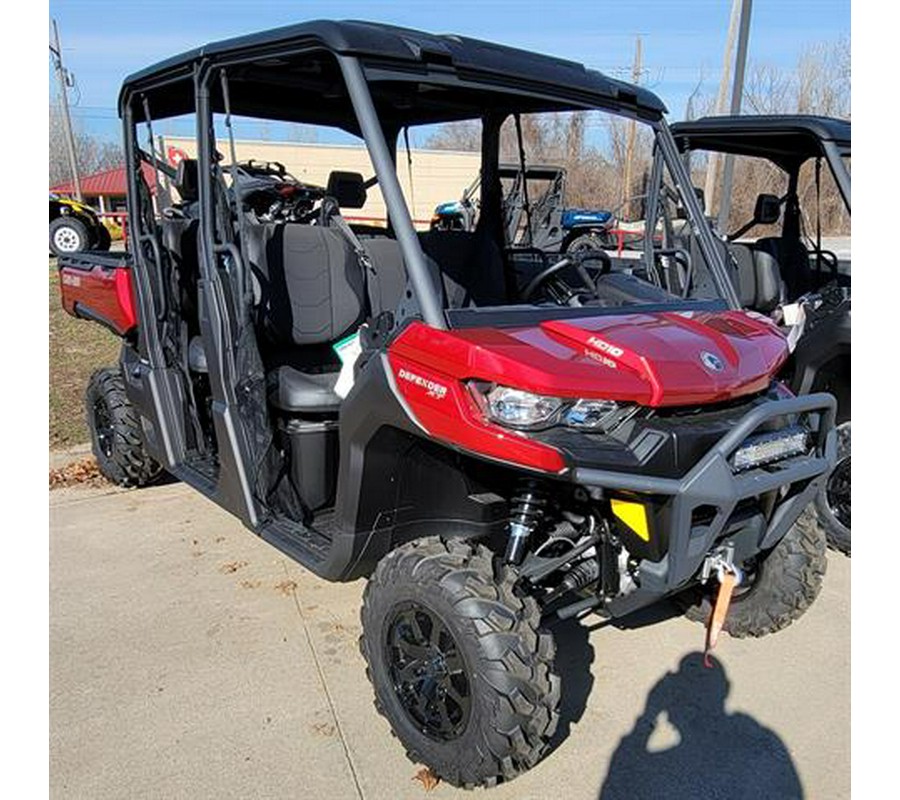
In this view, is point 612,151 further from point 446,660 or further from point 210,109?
point 446,660

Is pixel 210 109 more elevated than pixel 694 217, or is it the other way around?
pixel 210 109

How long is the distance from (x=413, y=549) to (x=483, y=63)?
1590mm

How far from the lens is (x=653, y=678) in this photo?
2.91 metres

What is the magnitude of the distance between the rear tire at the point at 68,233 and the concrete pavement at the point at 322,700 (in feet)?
42.1

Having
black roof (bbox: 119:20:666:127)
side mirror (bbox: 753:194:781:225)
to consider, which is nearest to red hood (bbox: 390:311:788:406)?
black roof (bbox: 119:20:666:127)

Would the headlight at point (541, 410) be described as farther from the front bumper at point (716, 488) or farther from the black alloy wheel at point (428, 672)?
the black alloy wheel at point (428, 672)

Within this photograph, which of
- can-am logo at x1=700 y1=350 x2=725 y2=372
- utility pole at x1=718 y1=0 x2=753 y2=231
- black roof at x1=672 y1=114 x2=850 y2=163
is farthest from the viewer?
utility pole at x1=718 y1=0 x2=753 y2=231

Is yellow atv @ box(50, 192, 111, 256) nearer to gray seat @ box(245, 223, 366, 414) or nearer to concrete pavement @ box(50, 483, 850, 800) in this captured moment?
gray seat @ box(245, 223, 366, 414)

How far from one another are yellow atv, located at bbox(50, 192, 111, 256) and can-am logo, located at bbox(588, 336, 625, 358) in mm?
14529

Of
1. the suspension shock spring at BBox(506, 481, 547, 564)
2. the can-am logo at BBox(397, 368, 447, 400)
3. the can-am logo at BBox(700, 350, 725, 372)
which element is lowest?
the suspension shock spring at BBox(506, 481, 547, 564)

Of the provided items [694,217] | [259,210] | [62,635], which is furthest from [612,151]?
[62,635]

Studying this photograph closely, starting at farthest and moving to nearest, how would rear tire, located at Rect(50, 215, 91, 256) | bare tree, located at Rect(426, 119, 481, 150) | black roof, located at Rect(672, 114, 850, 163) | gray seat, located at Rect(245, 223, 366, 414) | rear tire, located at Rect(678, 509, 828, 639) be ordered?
rear tire, located at Rect(50, 215, 91, 256)
black roof, located at Rect(672, 114, 850, 163)
bare tree, located at Rect(426, 119, 481, 150)
gray seat, located at Rect(245, 223, 366, 414)
rear tire, located at Rect(678, 509, 828, 639)

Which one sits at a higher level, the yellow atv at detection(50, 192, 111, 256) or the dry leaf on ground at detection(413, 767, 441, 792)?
the yellow atv at detection(50, 192, 111, 256)

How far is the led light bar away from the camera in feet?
7.03
